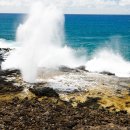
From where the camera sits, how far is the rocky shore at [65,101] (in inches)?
1029

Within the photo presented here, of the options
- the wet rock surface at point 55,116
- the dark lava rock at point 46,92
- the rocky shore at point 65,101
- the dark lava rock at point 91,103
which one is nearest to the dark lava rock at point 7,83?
the rocky shore at point 65,101

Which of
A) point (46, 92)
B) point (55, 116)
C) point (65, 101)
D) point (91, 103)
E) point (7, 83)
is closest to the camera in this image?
point (55, 116)

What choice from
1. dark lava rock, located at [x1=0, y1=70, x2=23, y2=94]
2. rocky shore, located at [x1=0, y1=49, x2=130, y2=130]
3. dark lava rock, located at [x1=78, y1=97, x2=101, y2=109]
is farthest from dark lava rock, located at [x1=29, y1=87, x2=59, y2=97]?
dark lava rock, located at [x1=78, y1=97, x2=101, y2=109]

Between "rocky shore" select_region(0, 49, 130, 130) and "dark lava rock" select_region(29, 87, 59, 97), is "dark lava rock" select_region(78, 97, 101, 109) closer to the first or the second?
"rocky shore" select_region(0, 49, 130, 130)

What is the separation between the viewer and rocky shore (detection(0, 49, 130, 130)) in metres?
26.1

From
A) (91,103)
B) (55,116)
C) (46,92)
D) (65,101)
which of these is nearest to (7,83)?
(46,92)

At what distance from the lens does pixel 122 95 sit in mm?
35250

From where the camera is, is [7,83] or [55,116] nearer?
[55,116]

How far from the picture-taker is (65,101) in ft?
109

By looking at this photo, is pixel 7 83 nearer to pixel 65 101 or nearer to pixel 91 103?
pixel 65 101

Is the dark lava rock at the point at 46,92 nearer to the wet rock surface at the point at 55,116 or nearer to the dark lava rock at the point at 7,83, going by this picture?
the wet rock surface at the point at 55,116

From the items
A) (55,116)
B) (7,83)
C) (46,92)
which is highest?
(55,116)

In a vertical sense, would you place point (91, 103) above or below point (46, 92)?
below

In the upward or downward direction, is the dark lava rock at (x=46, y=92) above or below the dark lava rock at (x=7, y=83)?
above
